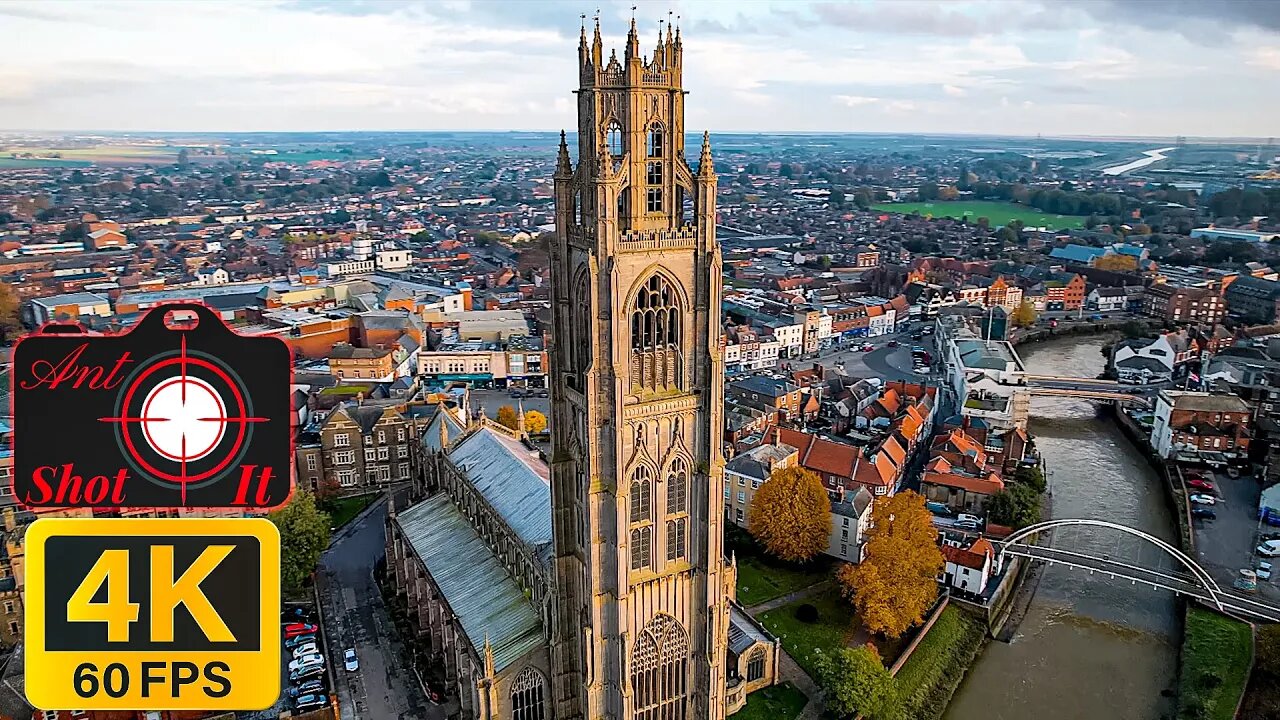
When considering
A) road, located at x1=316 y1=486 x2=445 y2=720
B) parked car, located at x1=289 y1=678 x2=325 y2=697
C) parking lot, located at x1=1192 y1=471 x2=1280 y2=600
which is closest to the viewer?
road, located at x1=316 y1=486 x2=445 y2=720

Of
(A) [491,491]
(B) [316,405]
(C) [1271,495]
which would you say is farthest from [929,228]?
(A) [491,491]

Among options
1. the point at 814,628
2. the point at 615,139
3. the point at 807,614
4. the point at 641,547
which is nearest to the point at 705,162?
the point at 615,139

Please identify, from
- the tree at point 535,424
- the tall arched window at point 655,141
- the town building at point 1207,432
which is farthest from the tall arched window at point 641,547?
the town building at point 1207,432

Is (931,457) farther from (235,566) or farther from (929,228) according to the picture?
(929,228)

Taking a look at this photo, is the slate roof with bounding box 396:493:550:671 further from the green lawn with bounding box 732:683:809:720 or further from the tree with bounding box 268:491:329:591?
the green lawn with bounding box 732:683:809:720

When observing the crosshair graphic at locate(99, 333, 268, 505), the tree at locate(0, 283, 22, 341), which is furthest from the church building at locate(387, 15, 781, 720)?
the tree at locate(0, 283, 22, 341)

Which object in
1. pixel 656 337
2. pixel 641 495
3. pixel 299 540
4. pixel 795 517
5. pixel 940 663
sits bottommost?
pixel 940 663

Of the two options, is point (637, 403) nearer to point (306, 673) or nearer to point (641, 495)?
point (641, 495)
